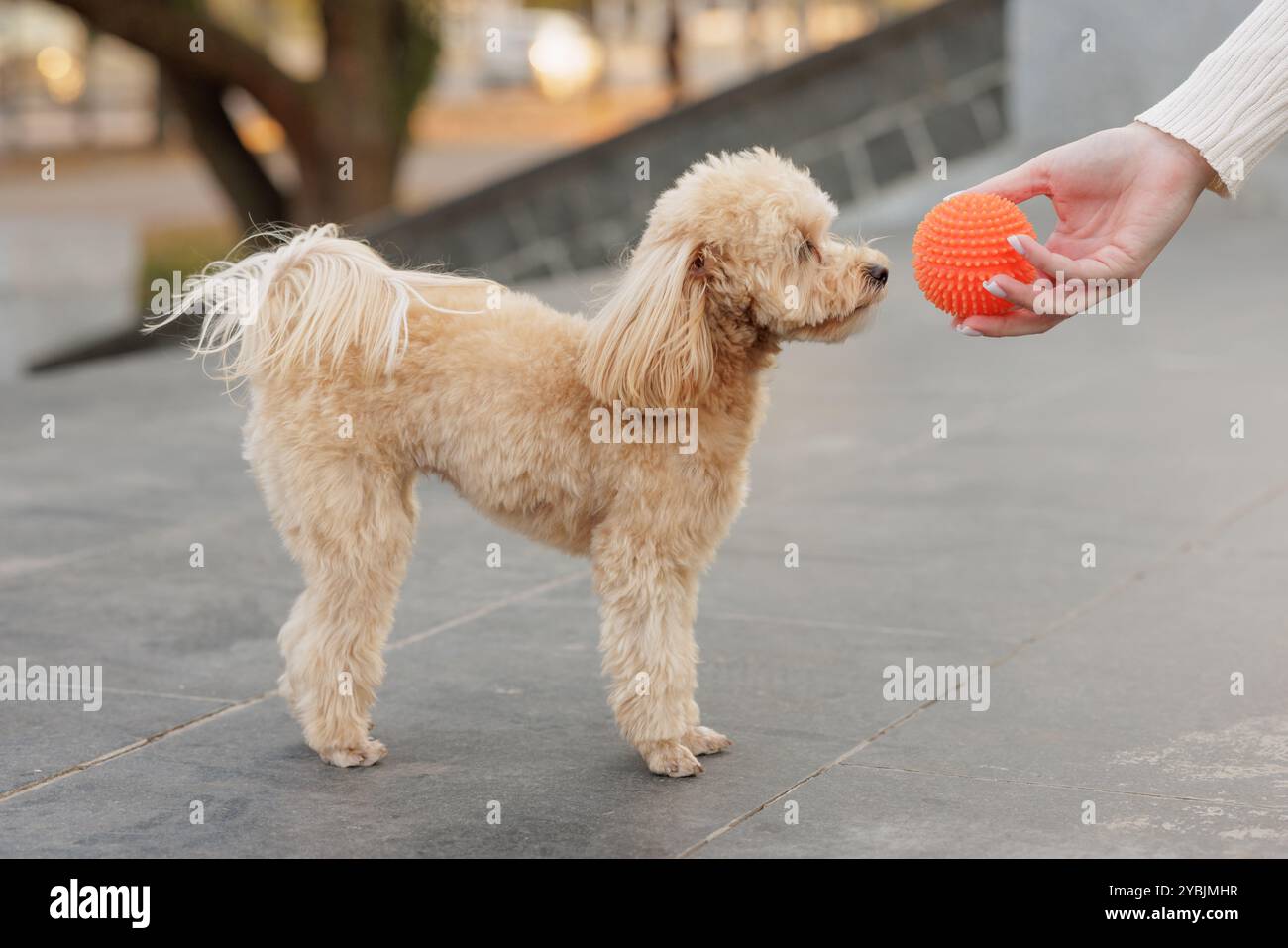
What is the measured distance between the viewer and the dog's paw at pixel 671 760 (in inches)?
175

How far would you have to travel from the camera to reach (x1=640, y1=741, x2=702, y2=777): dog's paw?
4.46m

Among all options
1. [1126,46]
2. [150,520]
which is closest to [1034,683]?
[150,520]

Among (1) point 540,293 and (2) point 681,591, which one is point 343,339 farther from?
(1) point 540,293

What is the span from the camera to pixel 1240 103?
12.8 feet

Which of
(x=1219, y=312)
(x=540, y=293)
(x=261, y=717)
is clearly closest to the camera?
(x=261, y=717)

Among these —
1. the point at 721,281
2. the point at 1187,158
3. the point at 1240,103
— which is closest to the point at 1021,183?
the point at 1187,158

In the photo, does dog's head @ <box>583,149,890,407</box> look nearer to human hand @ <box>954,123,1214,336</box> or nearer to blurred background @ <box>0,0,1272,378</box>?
human hand @ <box>954,123,1214,336</box>

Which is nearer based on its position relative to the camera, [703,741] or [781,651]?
[703,741]

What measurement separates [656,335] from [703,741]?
1.14 m

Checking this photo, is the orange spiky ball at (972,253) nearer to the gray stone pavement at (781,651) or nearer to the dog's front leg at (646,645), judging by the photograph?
the dog's front leg at (646,645)

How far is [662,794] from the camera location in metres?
4.35

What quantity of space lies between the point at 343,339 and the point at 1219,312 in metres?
8.88

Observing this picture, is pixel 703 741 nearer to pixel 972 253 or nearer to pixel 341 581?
pixel 341 581

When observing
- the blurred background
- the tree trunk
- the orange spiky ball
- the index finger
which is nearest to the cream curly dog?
the orange spiky ball
